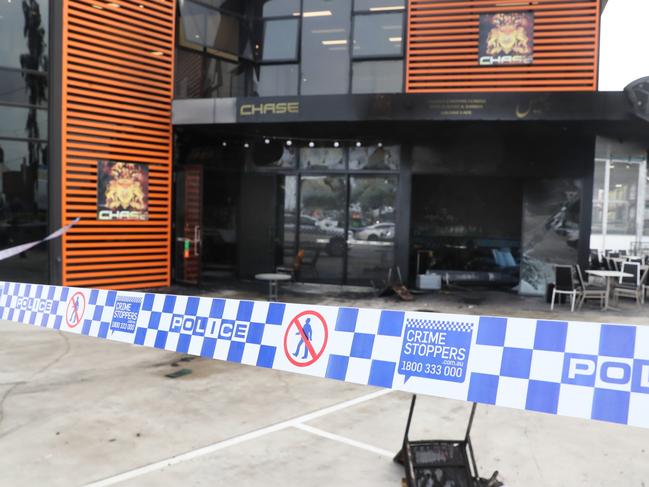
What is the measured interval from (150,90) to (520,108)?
738cm

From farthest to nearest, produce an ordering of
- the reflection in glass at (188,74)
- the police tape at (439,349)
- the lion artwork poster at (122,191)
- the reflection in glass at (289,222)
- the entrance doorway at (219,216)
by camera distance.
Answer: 1. the entrance doorway at (219,216)
2. the reflection in glass at (289,222)
3. the reflection in glass at (188,74)
4. the lion artwork poster at (122,191)
5. the police tape at (439,349)

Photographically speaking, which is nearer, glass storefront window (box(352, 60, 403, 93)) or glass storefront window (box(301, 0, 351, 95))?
glass storefront window (box(352, 60, 403, 93))

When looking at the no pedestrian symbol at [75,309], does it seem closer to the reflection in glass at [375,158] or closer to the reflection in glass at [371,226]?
the reflection in glass at [371,226]

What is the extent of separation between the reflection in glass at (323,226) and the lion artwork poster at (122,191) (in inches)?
142

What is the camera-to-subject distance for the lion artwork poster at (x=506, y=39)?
11469 millimetres

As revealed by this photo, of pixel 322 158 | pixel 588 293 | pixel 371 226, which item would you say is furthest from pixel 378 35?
pixel 588 293

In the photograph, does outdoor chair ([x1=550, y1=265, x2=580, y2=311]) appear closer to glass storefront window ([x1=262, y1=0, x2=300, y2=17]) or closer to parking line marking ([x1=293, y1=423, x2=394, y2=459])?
parking line marking ([x1=293, y1=423, x2=394, y2=459])

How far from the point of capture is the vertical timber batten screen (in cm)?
1046

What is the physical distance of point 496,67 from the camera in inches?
458

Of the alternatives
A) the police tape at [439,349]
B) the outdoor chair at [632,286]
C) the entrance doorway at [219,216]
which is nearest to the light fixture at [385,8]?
the entrance doorway at [219,216]

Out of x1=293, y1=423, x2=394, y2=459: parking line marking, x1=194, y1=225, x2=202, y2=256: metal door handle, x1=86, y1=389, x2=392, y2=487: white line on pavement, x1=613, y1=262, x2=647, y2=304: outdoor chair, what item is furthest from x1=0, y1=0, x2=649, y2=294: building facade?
x1=293, y1=423, x2=394, y2=459: parking line marking

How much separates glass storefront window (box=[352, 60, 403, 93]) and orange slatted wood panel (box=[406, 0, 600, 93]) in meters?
0.28

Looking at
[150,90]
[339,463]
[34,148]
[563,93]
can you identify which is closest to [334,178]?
[150,90]

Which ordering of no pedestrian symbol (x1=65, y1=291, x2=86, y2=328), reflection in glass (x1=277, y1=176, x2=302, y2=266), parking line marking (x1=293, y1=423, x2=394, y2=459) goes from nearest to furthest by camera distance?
parking line marking (x1=293, y1=423, x2=394, y2=459) < no pedestrian symbol (x1=65, y1=291, x2=86, y2=328) < reflection in glass (x1=277, y1=176, x2=302, y2=266)
